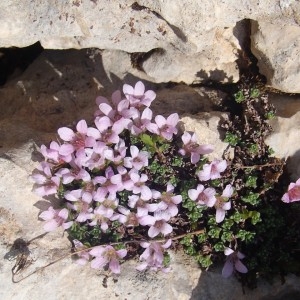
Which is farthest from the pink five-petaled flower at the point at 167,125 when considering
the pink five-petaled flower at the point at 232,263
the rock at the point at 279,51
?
the pink five-petaled flower at the point at 232,263

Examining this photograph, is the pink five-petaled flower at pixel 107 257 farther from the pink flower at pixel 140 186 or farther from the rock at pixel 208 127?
the rock at pixel 208 127

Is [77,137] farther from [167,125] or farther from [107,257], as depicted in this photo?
[107,257]

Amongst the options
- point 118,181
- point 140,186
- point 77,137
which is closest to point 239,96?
point 140,186

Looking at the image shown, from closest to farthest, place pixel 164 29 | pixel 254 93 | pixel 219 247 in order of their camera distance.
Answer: pixel 164 29 → pixel 219 247 → pixel 254 93

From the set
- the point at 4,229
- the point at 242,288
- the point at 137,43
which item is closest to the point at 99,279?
the point at 4,229

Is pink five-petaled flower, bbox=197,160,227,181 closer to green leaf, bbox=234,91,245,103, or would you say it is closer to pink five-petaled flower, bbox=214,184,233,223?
pink five-petaled flower, bbox=214,184,233,223

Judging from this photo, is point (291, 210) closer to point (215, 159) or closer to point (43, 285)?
point (215, 159)
